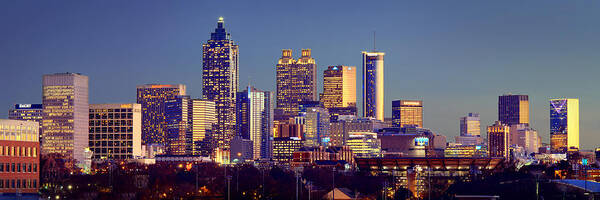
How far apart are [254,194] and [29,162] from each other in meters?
40.1

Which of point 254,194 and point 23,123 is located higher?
point 23,123

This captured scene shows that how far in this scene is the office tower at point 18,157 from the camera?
17600 centimetres

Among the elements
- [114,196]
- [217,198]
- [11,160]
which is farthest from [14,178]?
[217,198]

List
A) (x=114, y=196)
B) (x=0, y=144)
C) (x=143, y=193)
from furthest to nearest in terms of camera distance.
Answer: (x=143, y=193) → (x=114, y=196) → (x=0, y=144)

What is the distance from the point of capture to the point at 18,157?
18175 centimetres

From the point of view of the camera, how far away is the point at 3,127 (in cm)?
17725

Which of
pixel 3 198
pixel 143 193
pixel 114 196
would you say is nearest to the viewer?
pixel 3 198

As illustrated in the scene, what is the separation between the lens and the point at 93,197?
186 metres

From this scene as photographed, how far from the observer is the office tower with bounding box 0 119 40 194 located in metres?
176

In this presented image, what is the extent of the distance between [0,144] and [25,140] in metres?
12.4

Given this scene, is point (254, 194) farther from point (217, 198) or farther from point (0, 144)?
point (0, 144)

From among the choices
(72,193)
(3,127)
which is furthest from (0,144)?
(72,193)

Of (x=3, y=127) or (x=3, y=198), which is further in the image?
(x=3, y=127)

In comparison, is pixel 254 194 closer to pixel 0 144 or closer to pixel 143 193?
pixel 143 193
